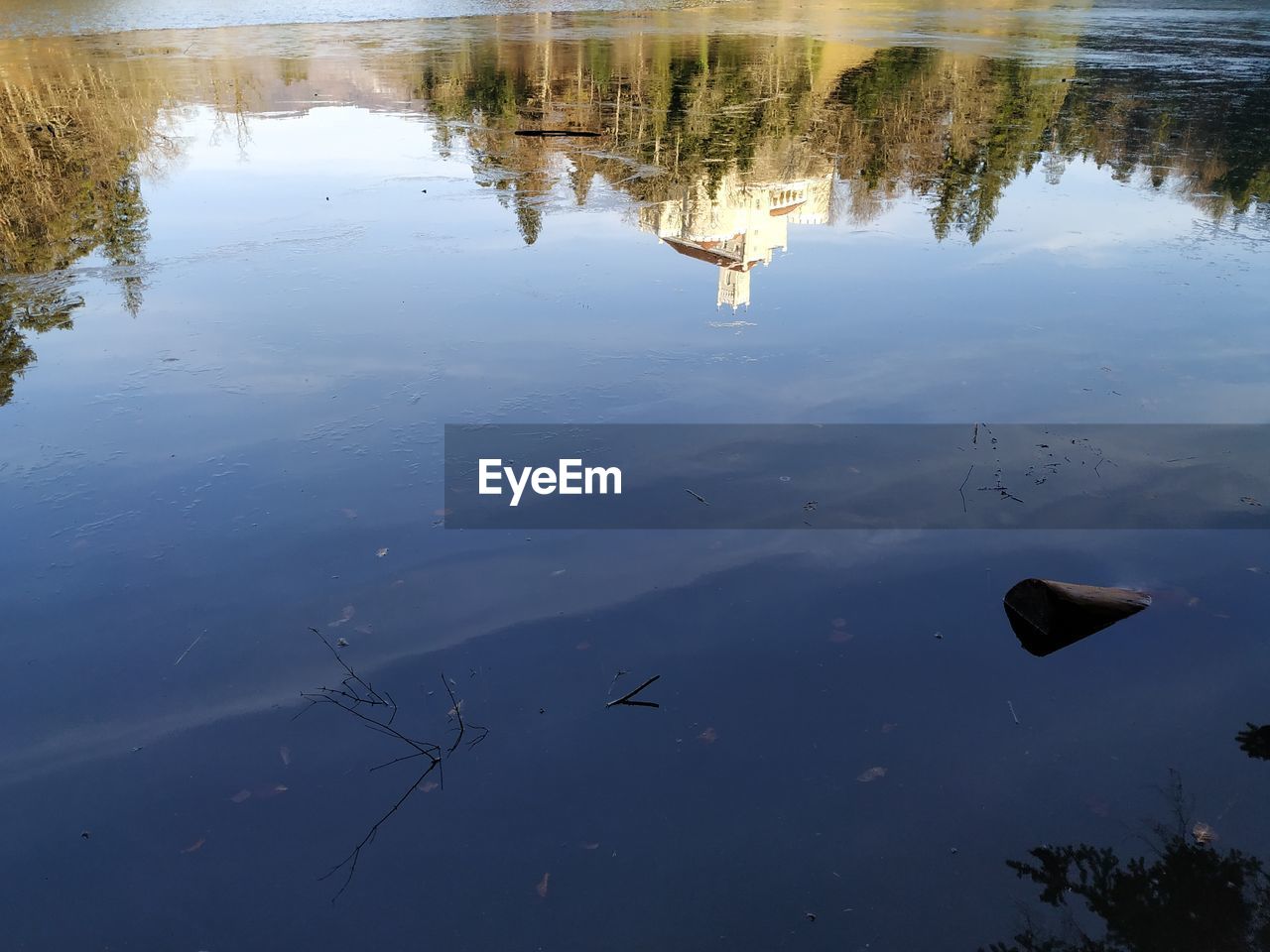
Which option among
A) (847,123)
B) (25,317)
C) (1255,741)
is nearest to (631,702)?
(1255,741)

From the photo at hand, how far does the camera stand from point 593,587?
7.13m

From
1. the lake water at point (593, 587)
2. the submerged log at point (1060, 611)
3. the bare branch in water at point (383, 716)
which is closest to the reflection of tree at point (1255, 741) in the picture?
the lake water at point (593, 587)

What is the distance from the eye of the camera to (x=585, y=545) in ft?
25.0

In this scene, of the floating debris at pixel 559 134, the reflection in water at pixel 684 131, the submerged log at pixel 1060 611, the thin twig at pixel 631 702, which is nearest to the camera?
the thin twig at pixel 631 702

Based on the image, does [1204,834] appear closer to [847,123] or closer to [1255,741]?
[1255,741]

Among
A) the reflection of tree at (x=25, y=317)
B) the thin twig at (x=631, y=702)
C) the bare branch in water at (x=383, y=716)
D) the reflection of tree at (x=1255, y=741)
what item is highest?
the reflection of tree at (x=25, y=317)

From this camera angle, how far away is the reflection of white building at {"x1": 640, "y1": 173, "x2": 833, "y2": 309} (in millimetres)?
12609

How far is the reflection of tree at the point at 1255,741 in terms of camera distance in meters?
5.73

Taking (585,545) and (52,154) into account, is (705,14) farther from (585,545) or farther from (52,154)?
(585,545)

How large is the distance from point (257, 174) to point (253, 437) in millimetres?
11509

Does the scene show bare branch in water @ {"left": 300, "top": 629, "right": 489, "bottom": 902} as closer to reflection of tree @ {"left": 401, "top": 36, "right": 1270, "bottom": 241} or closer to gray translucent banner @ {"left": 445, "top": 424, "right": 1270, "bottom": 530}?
gray translucent banner @ {"left": 445, "top": 424, "right": 1270, "bottom": 530}

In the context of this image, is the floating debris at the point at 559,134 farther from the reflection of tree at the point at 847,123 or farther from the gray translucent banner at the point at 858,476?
the gray translucent banner at the point at 858,476

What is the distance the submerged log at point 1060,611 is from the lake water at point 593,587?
143 mm

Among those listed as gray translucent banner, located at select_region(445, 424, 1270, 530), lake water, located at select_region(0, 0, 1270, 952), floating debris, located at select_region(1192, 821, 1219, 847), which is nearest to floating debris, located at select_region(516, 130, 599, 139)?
A: lake water, located at select_region(0, 0, 1270, 952)
